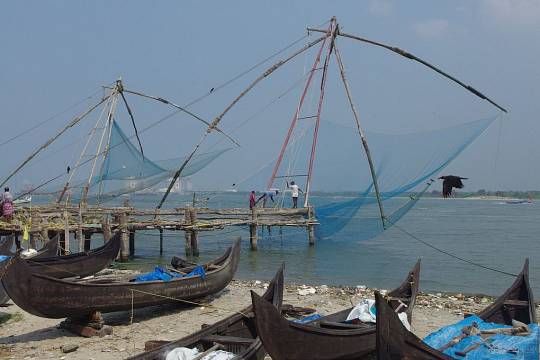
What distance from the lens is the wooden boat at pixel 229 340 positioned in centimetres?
548

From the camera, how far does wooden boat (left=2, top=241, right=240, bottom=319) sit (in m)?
6.95

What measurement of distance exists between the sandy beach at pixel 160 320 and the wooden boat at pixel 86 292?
1.23 ft

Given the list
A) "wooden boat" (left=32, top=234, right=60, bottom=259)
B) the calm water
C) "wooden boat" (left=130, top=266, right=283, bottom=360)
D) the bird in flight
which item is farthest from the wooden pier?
"wooden boat" (left=130, top=266, right=283, bottom=360)

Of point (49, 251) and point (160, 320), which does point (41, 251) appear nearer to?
point (49, 251)

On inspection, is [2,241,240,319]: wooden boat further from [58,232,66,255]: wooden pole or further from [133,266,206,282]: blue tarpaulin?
[58,232,66,255]: wooden pole

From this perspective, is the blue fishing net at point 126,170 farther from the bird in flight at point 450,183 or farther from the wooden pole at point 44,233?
the bird in flight at point 450,183

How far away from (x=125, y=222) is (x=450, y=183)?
10.8 metres

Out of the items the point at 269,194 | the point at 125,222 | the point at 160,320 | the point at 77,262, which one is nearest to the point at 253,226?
the point at 269,194

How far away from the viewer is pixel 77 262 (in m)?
10.6

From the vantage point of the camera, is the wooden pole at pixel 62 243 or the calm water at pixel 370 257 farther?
the wooden pole at pixel 62 243

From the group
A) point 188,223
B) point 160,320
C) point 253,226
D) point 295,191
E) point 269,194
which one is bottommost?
point 160,320

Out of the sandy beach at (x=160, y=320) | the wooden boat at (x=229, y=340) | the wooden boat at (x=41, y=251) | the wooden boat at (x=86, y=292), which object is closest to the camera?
the wooden boat at (x=229, y=340)

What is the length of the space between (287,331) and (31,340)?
468 cm

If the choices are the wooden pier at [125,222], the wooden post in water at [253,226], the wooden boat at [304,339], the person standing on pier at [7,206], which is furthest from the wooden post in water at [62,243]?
the wooden boat at [304,339]
